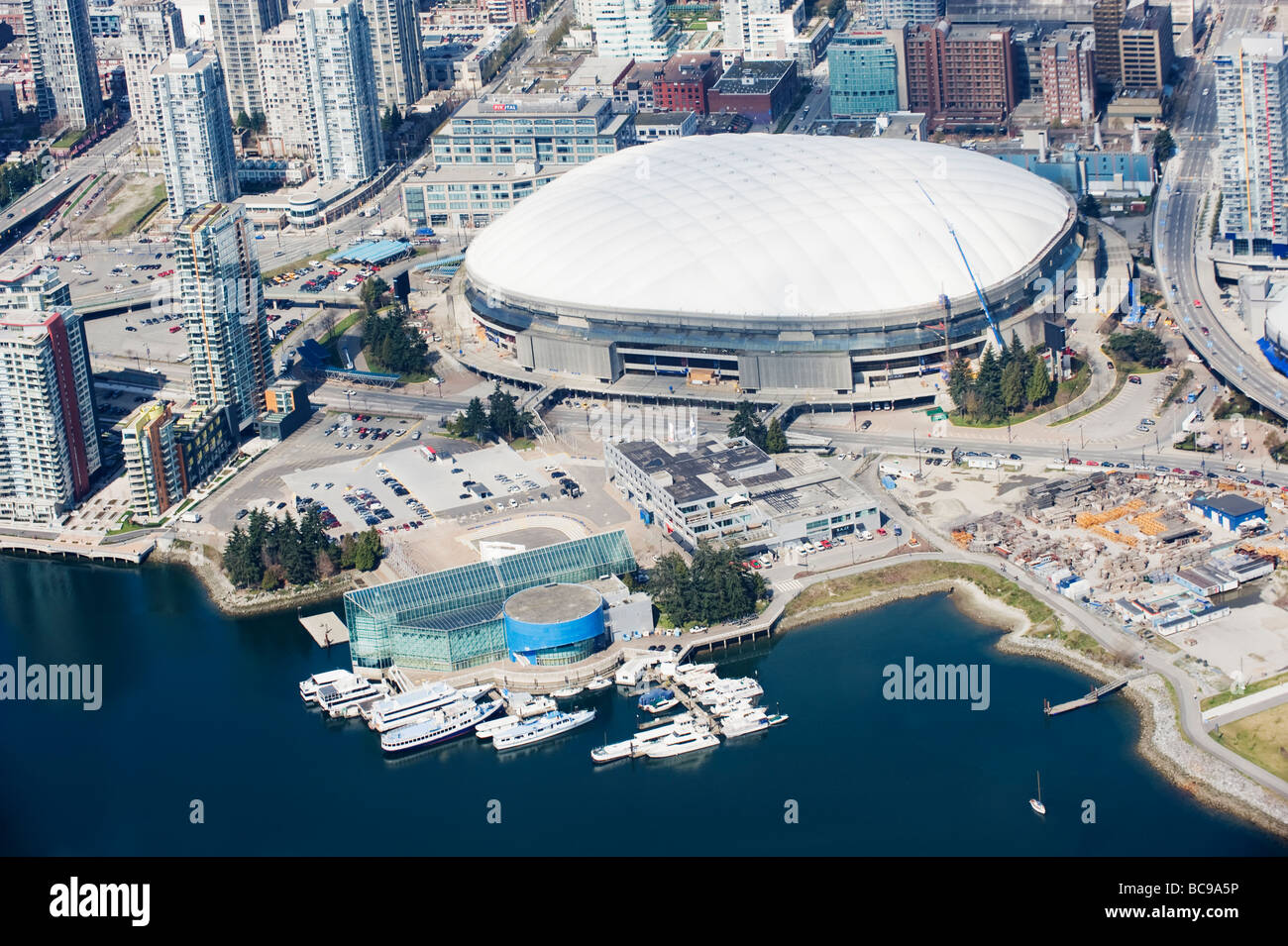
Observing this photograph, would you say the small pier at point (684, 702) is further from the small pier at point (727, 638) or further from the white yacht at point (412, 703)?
the white yacht at point (412, 703)

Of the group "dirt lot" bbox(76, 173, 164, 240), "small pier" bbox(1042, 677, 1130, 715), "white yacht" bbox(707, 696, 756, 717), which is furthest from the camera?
"dirt lot" bbox(76, 173, 164, 240)

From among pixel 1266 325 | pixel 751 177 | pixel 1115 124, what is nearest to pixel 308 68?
pixel 751 177

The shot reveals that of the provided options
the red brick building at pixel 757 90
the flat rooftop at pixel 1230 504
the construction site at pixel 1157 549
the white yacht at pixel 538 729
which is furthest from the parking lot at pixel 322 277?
the flat rooftop at pixel 1230 504

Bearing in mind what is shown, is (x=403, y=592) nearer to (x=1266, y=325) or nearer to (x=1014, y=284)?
(x=1014, y=284)

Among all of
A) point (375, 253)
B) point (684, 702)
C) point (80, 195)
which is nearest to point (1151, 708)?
point (684, 702)

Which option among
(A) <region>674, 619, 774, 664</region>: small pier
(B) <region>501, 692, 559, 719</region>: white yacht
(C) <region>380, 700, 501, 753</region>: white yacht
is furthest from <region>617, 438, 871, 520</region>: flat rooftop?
(C) <region>380, 700, 501, 753</region>: white yacht

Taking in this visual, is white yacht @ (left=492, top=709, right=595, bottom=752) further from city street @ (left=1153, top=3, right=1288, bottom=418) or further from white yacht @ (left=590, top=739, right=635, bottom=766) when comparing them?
city street @ (left=1153, top=3, right=1288, bottom=418)
